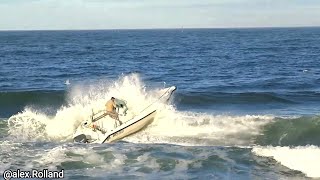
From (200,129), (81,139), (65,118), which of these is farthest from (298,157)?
(65,118)

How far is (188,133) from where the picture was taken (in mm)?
19094

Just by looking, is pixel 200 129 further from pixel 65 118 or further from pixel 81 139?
pixel 65 118

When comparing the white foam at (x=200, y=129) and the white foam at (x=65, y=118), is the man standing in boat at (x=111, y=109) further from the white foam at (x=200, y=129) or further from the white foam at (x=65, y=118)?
the white foam at (x=65, y=118)

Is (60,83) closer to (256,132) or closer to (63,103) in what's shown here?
(63,103)

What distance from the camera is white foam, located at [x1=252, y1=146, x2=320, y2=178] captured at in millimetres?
13000

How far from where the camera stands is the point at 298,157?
1395cm

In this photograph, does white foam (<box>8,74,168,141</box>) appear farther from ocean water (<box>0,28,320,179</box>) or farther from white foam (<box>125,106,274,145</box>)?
white foam (<box>125,106,274,145</box>)

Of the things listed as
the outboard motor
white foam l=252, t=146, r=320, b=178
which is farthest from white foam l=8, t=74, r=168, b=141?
white foam l=252, t=146, r=320, b=178

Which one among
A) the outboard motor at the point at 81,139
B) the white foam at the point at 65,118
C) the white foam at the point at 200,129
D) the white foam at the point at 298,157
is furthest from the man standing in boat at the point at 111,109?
the white foam at the point at 298,157

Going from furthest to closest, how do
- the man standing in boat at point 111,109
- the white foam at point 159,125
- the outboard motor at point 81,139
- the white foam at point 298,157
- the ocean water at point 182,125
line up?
the white foam at point 159,125 < the man standing in boat at point 111,109 < the outboard motor at point 81,139 < the ocean water at point 182,125 < the white foam at point 298,157

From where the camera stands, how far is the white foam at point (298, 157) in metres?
13.0

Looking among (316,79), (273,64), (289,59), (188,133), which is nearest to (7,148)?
(188,133)

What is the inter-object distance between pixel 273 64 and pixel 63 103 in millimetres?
24787

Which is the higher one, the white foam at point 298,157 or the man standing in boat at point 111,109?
the man standing in boat at point 111,109
